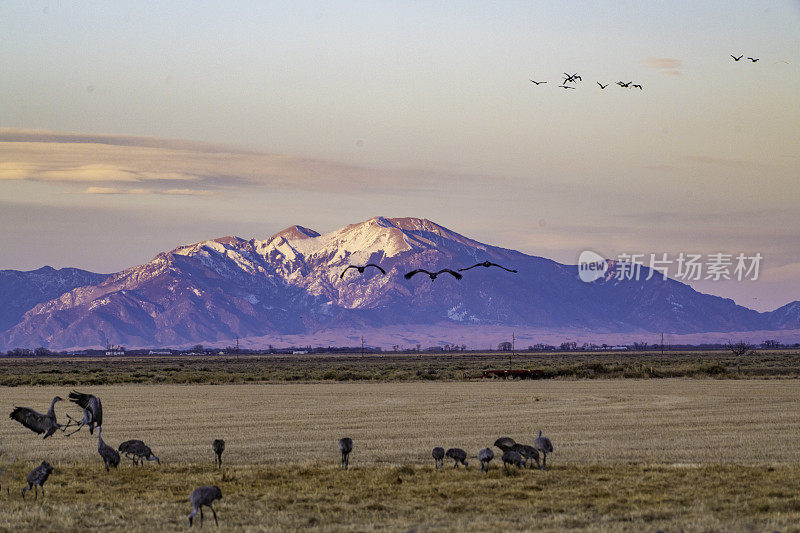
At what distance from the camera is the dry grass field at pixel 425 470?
19.4m

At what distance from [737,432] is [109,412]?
2929 cm

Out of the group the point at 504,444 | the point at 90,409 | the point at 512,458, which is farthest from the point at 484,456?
the point at 90,409

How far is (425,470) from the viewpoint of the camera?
2542 centimetres

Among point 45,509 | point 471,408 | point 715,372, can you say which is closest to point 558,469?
point 45,509

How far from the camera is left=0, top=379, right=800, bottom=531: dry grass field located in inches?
763

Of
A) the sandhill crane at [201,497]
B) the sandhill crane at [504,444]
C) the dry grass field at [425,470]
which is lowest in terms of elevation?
the dry grass field at [425,470]

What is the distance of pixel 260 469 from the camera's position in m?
26.0

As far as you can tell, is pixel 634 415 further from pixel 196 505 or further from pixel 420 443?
pixel 196 505

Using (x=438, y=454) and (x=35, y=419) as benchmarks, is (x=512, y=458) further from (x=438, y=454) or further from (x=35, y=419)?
(x=35, y=419)

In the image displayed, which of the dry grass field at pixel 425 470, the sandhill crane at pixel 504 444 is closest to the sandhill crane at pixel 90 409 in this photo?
the dry grass field at pixel 425 470

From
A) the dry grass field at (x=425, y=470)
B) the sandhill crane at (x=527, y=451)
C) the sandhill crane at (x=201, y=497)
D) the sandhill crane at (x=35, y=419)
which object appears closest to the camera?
the sandhill crane at (x=201, y=497)

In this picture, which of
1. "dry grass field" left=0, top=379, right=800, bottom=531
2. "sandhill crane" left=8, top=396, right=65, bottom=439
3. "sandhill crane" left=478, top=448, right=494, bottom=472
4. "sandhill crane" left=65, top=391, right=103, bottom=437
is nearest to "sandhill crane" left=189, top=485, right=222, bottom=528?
"dry grass field" left=0, top=379, right=800, bottom=531

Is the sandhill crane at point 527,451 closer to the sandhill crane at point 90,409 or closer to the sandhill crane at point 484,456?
the sandhill crane at point 484,456

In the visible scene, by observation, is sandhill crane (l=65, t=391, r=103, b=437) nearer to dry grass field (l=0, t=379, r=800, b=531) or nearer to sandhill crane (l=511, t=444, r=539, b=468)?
dry grass field (l=0, t=379, r=800, b=531)
